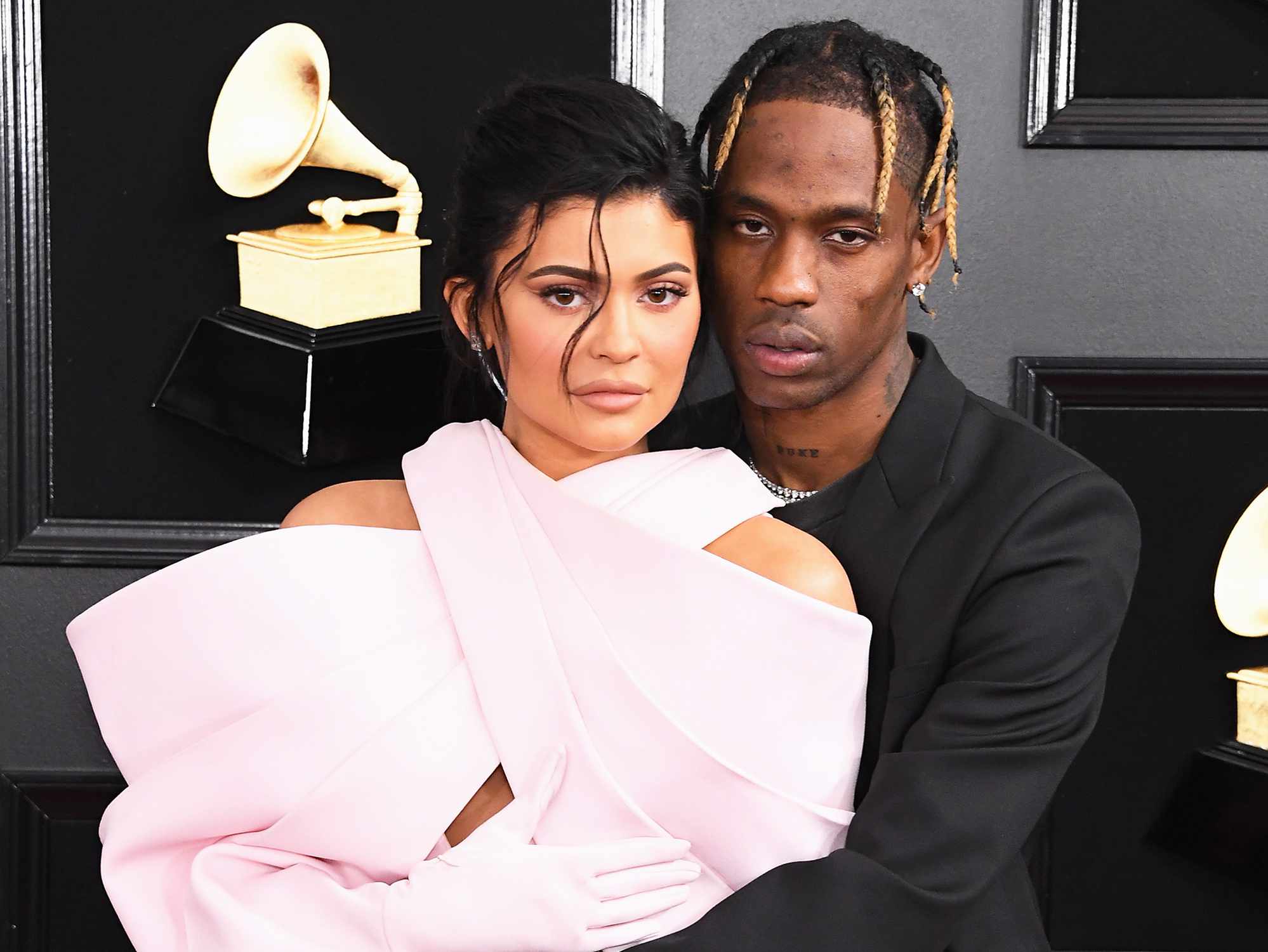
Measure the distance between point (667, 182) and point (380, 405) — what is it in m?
0.92

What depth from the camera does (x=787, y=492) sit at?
1940mm

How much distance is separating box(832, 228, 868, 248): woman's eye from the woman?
0.24m

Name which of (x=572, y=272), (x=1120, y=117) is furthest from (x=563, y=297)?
(x=1120, y=117)

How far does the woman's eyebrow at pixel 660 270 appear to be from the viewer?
1.53 meters

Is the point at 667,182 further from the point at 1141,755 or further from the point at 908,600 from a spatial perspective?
the point at 1141,755

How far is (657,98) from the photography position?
2.48 metres

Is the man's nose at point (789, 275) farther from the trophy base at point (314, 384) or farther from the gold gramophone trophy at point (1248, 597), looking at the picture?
the gold gramophone trophy at point (1248, 597)

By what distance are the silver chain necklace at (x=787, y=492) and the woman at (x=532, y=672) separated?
0.31m

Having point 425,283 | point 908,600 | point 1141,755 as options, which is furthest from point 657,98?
point 1141,755

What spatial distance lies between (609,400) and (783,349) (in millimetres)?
327

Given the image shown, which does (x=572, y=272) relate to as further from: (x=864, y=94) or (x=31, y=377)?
(x=31, y=377)

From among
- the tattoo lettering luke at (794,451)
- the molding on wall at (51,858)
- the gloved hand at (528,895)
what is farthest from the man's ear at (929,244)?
the molding on wall at (51,858)

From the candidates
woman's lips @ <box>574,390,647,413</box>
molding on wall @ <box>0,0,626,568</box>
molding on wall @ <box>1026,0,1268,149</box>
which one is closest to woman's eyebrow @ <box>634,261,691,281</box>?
woman's lips @ <box>574,390,647,413</box>

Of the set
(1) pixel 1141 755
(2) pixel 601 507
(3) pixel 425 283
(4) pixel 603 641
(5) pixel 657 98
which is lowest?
(1) pixel 1141 755
